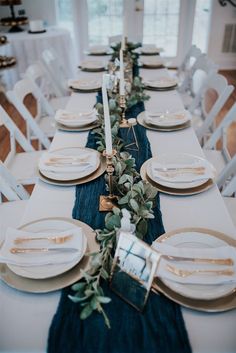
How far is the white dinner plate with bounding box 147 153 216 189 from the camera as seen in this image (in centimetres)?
106

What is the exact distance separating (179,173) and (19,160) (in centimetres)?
101

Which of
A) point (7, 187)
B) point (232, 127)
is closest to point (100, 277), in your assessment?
point (7, 187)

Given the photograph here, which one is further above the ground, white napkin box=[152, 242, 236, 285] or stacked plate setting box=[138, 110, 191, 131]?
stacked plate setting box=[138, 110, 191, 131]

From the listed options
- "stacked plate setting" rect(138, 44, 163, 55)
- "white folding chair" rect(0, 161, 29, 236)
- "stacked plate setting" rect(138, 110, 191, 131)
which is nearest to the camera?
"white folding chair" rect(0, 161, 29, 236)

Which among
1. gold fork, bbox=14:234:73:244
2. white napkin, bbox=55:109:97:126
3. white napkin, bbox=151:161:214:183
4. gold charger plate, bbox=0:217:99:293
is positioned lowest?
gold charger plate, bbox=0:217:99:293

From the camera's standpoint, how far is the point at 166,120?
4.99ft

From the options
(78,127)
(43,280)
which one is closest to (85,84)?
(78,127)

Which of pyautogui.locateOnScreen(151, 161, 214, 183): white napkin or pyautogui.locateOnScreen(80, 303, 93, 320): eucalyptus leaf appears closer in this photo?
pyautogui.locateOnScreen(80, 303, 93, 320): eucalyptus leaf

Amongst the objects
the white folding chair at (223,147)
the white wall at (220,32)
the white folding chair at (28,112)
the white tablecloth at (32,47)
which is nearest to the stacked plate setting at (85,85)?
the white folding chair at (28,112)

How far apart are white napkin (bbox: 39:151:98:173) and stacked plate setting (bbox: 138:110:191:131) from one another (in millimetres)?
407

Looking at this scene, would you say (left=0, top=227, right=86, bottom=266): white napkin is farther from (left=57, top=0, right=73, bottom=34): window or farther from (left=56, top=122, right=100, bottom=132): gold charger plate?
(left=57, top=0, right=73, bottom=34): window

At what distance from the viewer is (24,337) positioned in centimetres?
64

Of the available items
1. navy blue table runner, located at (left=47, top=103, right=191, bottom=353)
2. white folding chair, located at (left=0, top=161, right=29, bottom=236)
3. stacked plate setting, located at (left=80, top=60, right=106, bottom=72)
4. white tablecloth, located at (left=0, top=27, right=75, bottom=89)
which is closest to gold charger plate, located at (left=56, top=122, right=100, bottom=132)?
white folding chair, located at (left=0, top=161, right=29, bottom=236)

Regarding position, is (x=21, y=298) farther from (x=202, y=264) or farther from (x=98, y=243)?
(x=202, y=264)
